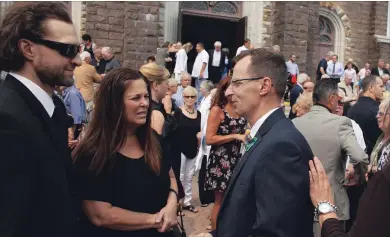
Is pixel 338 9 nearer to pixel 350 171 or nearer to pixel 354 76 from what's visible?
pixel 354 76

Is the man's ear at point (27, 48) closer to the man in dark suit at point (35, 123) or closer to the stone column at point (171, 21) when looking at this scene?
the man in dark suit at point (35, 123)

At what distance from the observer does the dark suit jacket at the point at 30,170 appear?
1.62 meters

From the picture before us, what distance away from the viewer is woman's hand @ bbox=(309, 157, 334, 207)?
6.39ft

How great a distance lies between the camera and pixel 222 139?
198 inches

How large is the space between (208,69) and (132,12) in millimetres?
3196

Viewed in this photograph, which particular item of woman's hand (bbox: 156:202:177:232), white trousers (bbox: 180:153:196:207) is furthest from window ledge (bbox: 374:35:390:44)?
woman's hand (bbox: 156:202:177:232)

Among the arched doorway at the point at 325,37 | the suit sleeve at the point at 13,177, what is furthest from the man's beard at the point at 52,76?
the arched doorway at the point at 325,37

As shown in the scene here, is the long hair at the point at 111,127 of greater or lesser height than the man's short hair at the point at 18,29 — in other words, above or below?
below

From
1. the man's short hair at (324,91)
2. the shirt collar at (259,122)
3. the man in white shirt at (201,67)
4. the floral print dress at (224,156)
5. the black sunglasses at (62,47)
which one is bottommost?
the floral print dress at (224,156)

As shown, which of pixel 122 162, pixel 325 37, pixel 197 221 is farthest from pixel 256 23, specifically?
pixel 122 162

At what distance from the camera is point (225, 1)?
17297 mm

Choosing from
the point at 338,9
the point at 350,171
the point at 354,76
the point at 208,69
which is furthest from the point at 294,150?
the point at 338,9

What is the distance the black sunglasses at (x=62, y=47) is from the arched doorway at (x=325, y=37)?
63.9 feet

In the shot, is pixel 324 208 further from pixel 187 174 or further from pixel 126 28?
pixel 126 28
